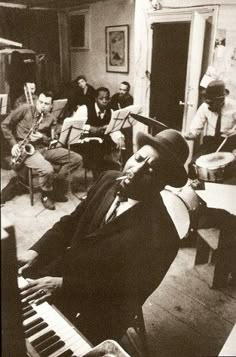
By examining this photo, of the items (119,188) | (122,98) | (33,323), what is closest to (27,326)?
(33,323)

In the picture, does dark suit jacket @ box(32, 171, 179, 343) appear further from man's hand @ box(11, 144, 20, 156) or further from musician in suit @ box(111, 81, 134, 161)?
musician in suit @ box(111, 81, 134, 161)

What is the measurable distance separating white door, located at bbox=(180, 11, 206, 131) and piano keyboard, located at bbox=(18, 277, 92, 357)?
16.2 feet

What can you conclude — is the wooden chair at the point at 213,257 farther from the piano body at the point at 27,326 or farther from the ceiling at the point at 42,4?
the ceiling at the point at 42,4

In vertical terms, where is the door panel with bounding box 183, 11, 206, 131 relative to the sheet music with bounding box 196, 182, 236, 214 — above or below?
above

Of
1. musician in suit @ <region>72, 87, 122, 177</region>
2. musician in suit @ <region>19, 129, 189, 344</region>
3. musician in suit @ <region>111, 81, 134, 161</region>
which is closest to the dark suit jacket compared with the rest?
musician in suit @ <region>19, 129, 189, 344</region>

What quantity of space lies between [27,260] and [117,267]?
0.60 metres

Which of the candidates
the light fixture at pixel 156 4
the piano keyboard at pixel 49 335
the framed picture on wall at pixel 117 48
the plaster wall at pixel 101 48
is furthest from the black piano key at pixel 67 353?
the framed picture on wall at pixel 117 48

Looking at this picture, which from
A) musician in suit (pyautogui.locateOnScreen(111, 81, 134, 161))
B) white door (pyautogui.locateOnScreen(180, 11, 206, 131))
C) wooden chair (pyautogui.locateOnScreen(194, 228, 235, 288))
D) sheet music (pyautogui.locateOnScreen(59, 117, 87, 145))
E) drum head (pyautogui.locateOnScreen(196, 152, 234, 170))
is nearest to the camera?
wooden chair (pyautogui.locateOnScreen(194, 228, 235, 288))

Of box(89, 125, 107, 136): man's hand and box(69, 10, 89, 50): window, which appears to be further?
box(69, 10, 89, 50): window

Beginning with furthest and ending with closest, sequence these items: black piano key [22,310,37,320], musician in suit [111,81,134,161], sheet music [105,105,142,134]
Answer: musician in suit [111,81,134,161] < sheet music [105,105,142,134] < black piano key [22,310,37,320]

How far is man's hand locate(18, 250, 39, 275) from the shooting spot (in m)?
2.15

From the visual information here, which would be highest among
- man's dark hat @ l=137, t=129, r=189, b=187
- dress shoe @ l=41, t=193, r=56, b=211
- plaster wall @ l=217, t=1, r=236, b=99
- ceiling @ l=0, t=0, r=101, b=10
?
ceiling @ l=0, t=0, r=101, b=10

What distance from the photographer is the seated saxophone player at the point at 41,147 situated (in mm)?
5359

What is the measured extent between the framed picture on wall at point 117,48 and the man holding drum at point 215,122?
3226 mm
